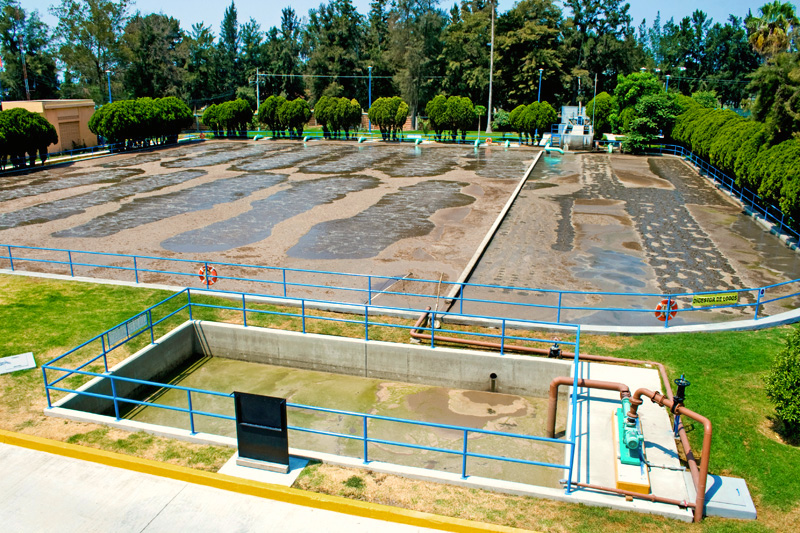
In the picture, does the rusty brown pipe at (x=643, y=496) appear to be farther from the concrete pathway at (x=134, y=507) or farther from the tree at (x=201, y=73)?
the tree at (x=201, y=73)

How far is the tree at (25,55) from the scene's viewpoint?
7819cm

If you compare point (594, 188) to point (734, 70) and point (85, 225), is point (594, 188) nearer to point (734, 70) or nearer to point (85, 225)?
point (85, 225)

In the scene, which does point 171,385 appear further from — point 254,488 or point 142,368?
point 254,488

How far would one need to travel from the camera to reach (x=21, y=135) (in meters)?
39.0

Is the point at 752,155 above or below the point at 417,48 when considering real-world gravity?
below

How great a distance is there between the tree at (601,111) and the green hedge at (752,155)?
1679 centimetres

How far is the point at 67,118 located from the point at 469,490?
51.9m

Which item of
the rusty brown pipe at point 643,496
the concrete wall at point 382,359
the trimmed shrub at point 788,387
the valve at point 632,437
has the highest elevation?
the trimmed shrub at point 788,387

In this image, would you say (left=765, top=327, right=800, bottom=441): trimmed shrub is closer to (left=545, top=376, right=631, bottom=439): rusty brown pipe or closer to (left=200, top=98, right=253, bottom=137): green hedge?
(left=545, top=376, right=631, bottom=439): rusty brown pipe

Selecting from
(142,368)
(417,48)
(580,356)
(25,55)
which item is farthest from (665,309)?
(25,55)

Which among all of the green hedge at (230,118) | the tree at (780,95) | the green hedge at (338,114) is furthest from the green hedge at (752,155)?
the green hedge at (230,118)

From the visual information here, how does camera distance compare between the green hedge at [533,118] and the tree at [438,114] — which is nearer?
the green hedge at [533,118]

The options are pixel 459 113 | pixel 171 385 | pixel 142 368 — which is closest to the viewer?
pixel 171 385

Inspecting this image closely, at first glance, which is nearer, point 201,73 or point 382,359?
point 382,359
